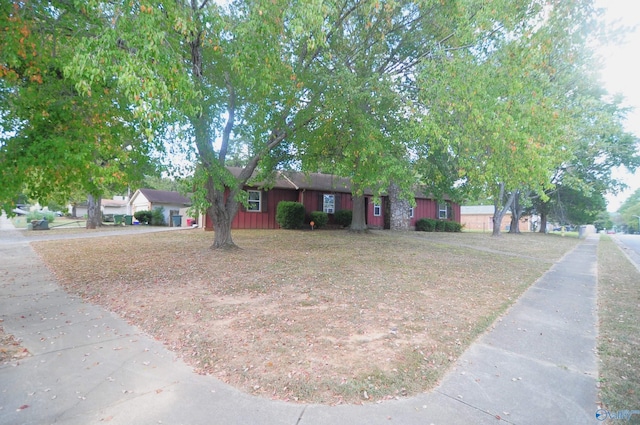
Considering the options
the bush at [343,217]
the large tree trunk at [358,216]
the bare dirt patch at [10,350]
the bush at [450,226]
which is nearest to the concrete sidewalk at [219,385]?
the bare dirt patch at [10,350]

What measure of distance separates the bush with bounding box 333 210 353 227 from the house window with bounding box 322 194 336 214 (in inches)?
24.6

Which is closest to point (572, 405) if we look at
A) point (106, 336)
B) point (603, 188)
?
point (106, 336)

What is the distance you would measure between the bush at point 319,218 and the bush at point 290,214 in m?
0.86

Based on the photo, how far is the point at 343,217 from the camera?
2166cm

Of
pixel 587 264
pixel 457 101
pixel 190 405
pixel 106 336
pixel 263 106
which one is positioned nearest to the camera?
pixel 190 405

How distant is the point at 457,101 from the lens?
7.12m

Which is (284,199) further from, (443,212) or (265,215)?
(443,212)

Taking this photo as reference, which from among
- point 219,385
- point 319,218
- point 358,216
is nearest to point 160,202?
point 319,218

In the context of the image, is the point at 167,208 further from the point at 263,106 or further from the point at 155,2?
the point at 155,2

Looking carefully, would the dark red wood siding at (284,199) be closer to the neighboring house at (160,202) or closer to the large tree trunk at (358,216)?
the large tree trunk at (358,216)

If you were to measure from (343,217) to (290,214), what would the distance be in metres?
4.16

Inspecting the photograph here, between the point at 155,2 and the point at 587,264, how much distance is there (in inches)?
561

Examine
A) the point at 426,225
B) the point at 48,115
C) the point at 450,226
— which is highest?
the point at 48,115

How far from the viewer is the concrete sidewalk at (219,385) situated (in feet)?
8.59
